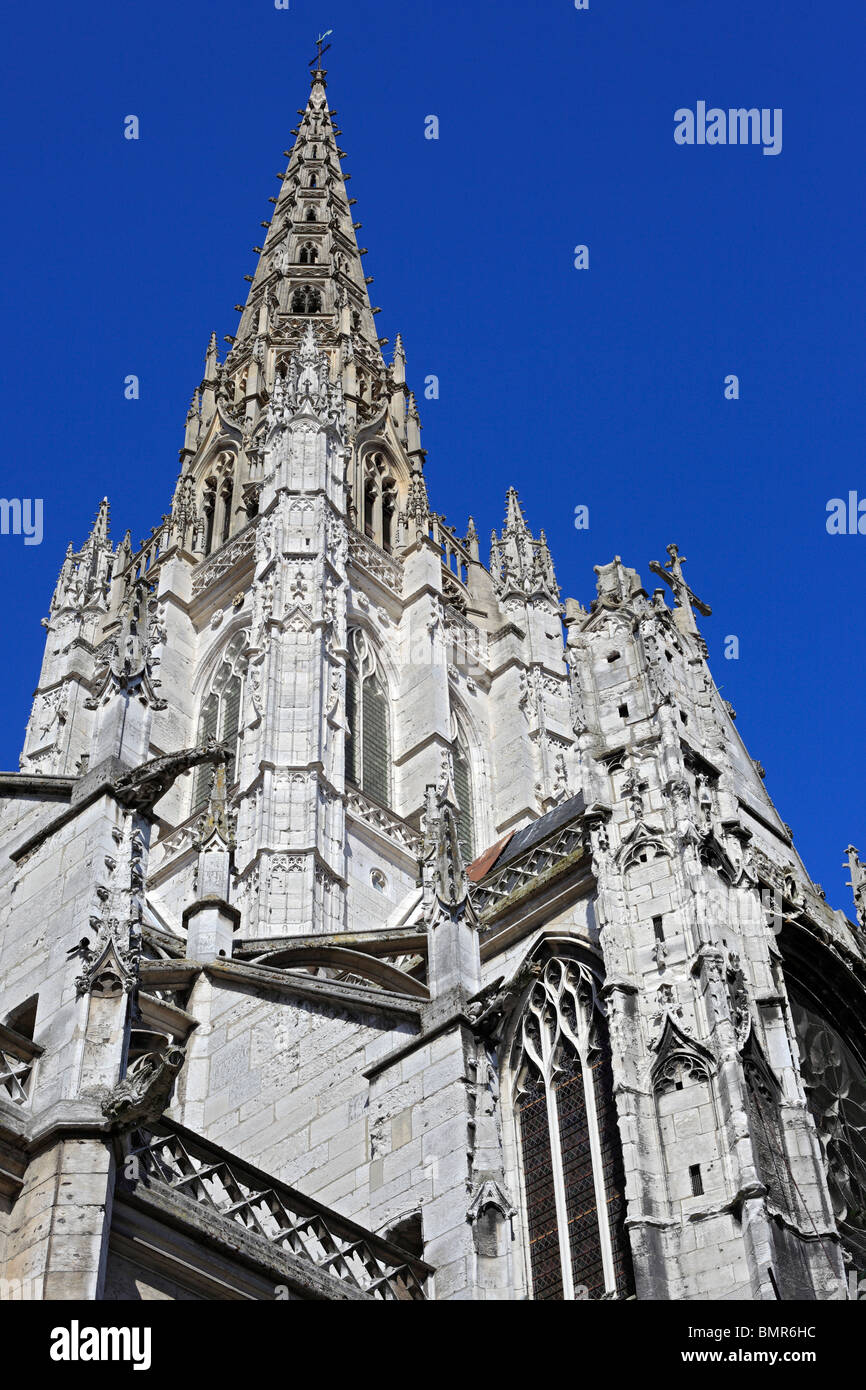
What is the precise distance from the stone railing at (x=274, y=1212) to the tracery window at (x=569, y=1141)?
3.40 metres

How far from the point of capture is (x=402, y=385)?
151ft

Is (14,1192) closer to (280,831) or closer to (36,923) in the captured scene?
(36,923)

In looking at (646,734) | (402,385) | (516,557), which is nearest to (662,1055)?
(646,734)

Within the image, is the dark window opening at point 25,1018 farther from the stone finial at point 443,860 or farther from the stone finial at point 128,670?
the stone finial at point 443,860

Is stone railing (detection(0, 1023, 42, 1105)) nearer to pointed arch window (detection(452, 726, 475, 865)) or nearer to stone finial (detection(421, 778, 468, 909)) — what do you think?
stone finial (detection(421, 778, 468, 909))

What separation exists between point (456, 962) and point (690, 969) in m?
2.47

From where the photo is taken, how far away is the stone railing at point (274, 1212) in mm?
11578

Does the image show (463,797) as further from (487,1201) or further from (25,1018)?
(25,1018)

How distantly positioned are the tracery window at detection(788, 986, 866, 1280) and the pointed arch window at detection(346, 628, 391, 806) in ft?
41.2

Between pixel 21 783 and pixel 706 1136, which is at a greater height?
pixel 21 783

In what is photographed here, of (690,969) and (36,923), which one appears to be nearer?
(36,923)

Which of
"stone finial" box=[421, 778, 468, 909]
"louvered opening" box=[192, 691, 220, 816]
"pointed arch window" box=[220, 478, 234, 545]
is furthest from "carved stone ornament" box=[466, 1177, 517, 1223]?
"pointed arch window" box=[220, 478, 234, 545]

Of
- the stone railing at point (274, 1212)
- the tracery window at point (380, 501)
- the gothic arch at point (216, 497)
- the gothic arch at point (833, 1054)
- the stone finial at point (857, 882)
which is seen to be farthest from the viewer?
the gothic arch at point (216, 497)

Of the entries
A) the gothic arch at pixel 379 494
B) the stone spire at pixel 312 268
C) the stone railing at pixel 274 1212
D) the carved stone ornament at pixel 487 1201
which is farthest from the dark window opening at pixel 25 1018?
the stone spire at pixel 312 268
